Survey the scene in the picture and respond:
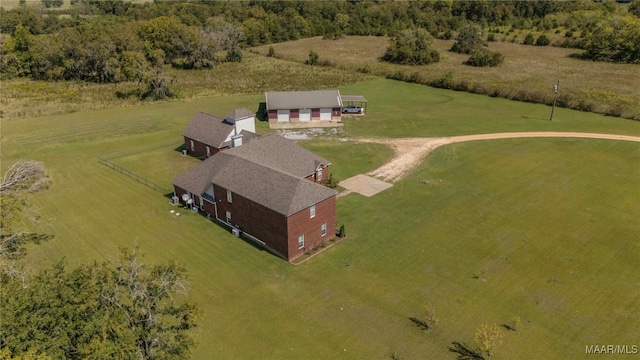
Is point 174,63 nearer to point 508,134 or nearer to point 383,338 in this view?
point 508,134

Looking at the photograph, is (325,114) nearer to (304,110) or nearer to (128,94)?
(304,110)

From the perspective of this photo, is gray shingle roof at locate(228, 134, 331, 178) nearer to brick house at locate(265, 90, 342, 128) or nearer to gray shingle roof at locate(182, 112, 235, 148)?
gray shingle roof at locate(182, 112, 235, 148)

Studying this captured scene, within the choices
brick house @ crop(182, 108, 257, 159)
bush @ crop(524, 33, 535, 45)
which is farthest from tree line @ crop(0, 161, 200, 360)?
bush @ crop(524, 33, 535, 45)

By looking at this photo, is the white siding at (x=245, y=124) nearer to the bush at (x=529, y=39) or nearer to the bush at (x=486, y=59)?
the bush at (x=486, y=59)

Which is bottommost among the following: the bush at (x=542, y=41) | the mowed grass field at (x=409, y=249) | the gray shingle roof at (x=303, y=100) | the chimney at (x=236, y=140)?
the mowed grass field at (x=409, y=249)
